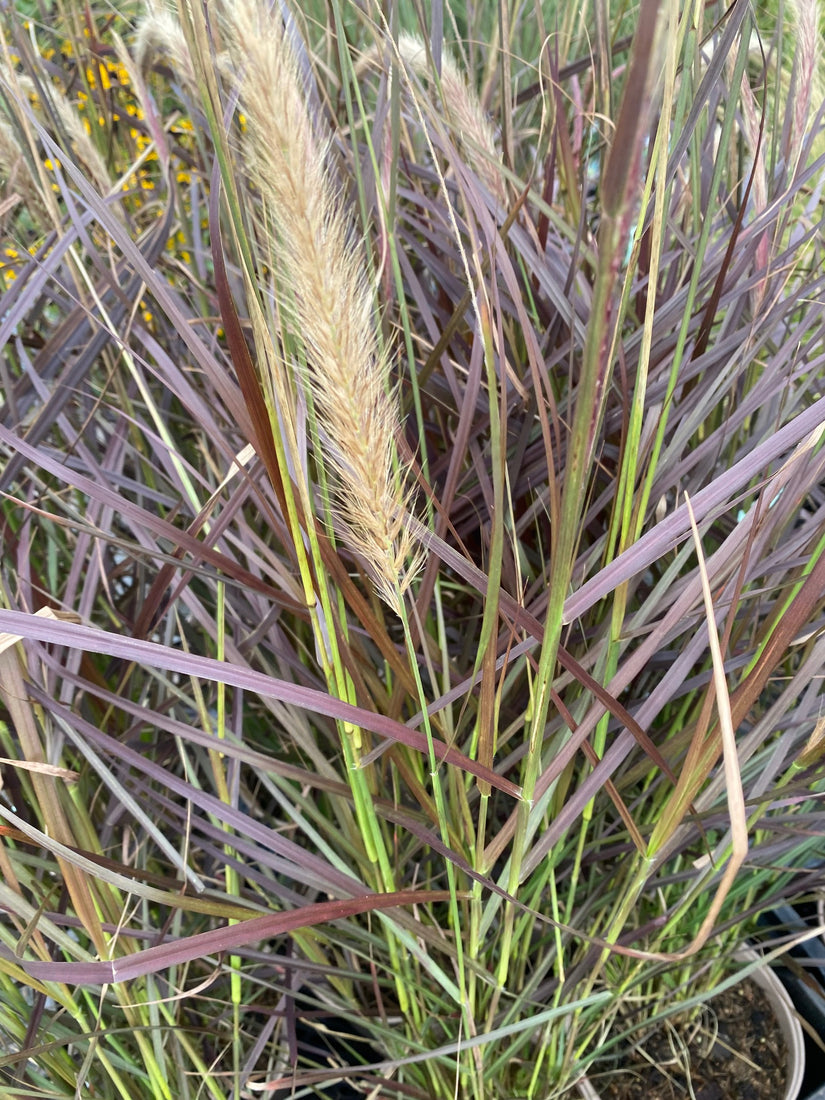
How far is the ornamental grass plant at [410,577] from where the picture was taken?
304 mm

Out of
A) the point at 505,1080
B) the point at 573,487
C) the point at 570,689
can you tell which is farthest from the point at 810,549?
the point at 505,1080

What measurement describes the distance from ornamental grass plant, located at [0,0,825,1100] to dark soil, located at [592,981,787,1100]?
3 centimetres

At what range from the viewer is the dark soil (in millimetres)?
615

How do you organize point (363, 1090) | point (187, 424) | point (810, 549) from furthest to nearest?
point (187, 424) < point (363, 1090) < point (810, 549)

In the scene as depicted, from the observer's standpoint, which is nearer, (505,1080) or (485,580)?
(485,580)

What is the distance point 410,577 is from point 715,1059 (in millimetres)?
582

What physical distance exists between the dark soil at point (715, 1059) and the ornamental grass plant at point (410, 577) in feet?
0.11

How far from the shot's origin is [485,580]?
35 cm

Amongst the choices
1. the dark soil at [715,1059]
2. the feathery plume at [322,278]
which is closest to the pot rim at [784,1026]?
the dark soil at [715,1059]

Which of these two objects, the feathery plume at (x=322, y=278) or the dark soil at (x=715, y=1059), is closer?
the feathery plume at (x=322, y=278)

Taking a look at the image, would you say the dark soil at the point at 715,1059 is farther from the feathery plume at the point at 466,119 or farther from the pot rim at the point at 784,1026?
the feathery plume at the point at 466,119

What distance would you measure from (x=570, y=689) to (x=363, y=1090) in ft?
1.12

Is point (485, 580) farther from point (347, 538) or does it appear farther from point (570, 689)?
point (570, 689)

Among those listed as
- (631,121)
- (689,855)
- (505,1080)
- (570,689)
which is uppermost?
(631,121)
